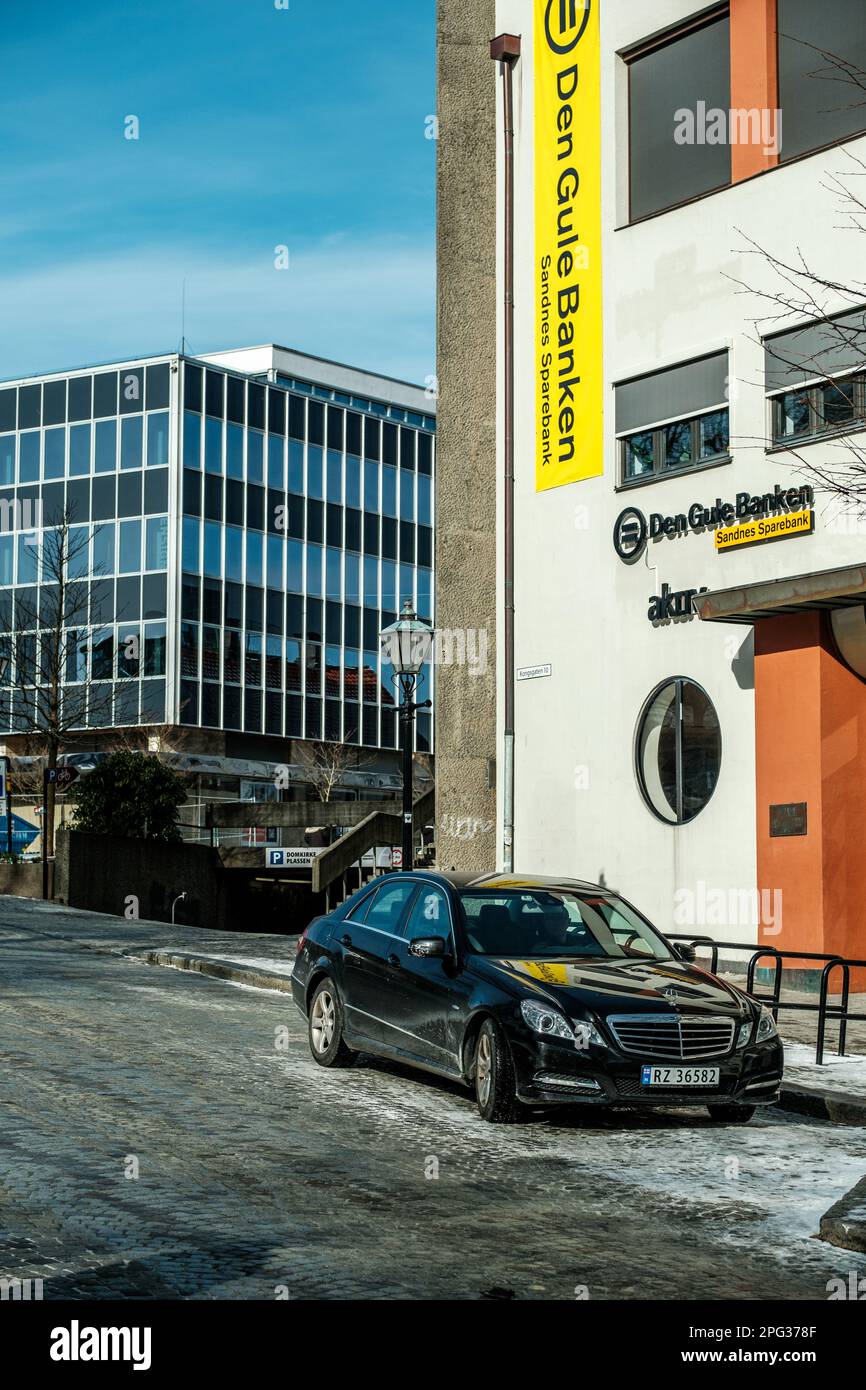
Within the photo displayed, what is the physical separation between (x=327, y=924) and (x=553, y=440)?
11.3 m

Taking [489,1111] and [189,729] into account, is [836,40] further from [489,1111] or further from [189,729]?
[189,729]

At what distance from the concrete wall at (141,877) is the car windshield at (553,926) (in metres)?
21.9

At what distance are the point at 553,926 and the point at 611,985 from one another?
1.22 meters

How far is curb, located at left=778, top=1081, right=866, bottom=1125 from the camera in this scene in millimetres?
11008

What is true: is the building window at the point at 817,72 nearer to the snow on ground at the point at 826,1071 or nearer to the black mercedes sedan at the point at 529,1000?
the snow on ground at the point at 826,1071

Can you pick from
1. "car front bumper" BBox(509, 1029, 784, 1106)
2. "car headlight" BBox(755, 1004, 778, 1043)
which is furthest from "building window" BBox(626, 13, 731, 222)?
"car front bumper" BBox(509, 1029, 784, 1106)

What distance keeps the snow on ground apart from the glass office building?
4512 cm

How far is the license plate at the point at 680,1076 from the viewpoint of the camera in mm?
10109

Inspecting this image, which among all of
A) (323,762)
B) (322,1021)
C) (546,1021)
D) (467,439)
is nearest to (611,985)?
(546,1021)

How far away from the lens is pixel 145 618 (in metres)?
62.7

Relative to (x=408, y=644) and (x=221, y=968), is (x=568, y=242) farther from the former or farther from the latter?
(x=221, y=968)

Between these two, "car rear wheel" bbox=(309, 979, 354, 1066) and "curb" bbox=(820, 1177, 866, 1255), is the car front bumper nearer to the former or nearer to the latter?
"curb" bbox=(820, 1177, 866, 1255)

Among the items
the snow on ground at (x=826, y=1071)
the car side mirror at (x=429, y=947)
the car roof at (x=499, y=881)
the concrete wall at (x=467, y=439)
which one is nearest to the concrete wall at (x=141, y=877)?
the concrete wall at (x=467, y=439)
